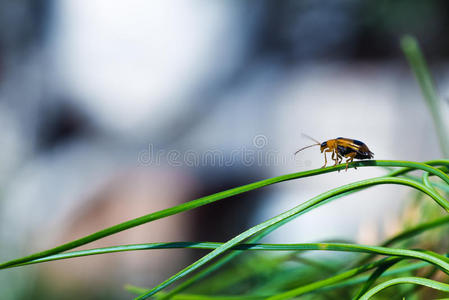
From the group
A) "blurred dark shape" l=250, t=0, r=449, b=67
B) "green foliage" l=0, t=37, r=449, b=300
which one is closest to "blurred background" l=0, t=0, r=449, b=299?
"blurred dark shape" l=250, t=0, r=449, b=67

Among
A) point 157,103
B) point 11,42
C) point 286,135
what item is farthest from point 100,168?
point 286,135

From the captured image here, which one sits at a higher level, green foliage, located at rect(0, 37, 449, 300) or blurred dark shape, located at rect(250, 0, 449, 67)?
blurred dark shape, located at rect(250, 0, 449, 67)

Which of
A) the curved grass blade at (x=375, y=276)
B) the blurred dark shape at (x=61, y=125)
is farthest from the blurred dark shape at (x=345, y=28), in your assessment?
the curved grass blade at (x=375, y=276)

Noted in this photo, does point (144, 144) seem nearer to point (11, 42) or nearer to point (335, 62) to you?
point (11, 42)

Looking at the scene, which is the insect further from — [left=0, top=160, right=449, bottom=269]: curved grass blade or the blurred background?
the blurred background

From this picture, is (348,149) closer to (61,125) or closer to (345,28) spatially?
(61,125)

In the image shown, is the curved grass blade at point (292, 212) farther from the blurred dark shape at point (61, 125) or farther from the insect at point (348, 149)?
the blurred dark shape at point (61, 125)

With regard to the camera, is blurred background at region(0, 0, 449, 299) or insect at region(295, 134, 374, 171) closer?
insect at region(295, 134, 374, 171)

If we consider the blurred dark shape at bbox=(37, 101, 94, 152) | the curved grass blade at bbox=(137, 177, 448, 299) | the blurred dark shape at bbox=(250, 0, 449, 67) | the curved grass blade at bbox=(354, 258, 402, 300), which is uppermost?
the blurred dark shape at bbox=(250, 0, 449, 67)

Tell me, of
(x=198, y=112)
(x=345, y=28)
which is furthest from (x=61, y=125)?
(x=345, y=28)
